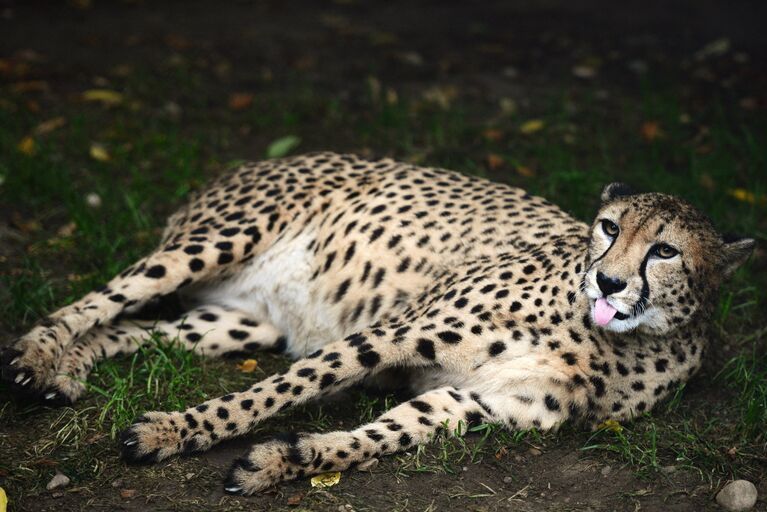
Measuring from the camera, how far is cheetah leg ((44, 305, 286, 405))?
4285 mm

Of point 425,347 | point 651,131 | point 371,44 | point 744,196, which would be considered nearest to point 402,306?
point 425,347

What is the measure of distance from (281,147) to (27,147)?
158cm

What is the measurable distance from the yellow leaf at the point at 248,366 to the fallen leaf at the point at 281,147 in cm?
218

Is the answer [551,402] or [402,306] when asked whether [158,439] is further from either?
[551,402]

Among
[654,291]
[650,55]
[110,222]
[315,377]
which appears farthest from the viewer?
[650,55]

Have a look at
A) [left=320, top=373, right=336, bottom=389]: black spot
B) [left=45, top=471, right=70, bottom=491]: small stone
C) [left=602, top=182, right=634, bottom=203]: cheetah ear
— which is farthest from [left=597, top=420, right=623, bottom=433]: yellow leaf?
[left=45, top=471, right=70, bottom=491]: small stone

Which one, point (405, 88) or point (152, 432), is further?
point (405, 88)

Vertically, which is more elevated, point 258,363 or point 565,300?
point 565,300

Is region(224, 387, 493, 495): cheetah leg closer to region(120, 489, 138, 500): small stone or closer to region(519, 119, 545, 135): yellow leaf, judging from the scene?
region(120, 489, 138, 500): small stone

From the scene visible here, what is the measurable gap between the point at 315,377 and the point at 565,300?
102cm

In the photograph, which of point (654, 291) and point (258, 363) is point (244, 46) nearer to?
point (258, 363)

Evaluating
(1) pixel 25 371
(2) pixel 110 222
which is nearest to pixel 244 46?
(2) pixel 110 222

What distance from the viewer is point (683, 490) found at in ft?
11.6

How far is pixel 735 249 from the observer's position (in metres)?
3.64
